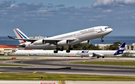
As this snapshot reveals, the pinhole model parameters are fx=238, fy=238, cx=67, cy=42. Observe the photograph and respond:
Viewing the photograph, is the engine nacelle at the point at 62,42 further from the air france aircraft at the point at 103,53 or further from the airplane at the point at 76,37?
the air france aircraft at the point at 103,53

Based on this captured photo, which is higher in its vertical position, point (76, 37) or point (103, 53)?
point (76, 37)

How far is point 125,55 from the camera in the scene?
11481 cm

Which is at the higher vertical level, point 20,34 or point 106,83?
point 20,34

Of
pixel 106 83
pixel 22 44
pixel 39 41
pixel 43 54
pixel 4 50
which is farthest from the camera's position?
pixel 4 50

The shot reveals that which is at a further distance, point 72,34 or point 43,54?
point 43,54

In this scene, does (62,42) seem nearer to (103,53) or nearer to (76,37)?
(76,37)

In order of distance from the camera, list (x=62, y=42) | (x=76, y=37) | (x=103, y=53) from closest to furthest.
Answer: (x=76, y=37) → (x=62, y=42) → (x=103, y=53)

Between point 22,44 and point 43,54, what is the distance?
134 ft

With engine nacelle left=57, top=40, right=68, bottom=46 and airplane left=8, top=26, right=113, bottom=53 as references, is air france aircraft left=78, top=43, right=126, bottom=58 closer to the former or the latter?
airplane left=8, top=26, right=113, bottom=53

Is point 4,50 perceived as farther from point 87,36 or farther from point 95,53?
point 87,36

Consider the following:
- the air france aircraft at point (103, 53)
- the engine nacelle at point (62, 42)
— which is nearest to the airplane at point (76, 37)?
the engine nacelle at point (62, 42)

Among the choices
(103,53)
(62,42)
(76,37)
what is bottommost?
(103,53)

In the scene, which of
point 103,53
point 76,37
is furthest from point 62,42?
point 103,53

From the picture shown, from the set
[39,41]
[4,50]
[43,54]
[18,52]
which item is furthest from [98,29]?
[4,50]
